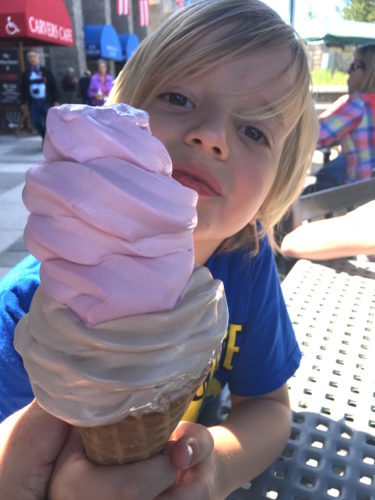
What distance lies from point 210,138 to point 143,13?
24.0 m

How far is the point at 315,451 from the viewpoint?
4.12 ft

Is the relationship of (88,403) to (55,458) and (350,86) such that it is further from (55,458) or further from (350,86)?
(350,86)

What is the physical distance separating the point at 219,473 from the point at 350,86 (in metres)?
4.68

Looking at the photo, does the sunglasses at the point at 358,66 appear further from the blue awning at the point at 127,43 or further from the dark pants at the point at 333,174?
the blue awning at the point at 127,43

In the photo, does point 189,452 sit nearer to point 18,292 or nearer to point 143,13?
point 18,292

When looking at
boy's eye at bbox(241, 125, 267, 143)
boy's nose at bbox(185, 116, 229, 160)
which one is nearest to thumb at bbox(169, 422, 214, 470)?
boy's nose at bbox(185, 116, 229, 160)

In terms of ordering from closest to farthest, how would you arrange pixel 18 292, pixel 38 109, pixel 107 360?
pixel 107 360, pixel 18 292, pixel 38 109

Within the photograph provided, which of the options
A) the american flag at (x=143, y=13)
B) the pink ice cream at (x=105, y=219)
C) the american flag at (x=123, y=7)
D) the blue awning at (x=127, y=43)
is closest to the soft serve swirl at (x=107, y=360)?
the pink ice cream at (x=105, y=219)

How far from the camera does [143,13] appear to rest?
74.5 feet

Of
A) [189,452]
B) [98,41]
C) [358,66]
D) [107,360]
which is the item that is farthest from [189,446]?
[98,41]

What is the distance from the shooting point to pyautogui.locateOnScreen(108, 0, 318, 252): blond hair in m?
1.25

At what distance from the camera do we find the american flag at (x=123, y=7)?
1997 cm

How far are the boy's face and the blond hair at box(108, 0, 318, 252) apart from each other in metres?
0.03

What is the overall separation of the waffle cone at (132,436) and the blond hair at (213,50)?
0.72 m
